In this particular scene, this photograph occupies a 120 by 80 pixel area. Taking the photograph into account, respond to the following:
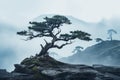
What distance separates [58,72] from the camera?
45188mm

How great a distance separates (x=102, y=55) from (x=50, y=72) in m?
106

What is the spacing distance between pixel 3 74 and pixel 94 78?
45.4ft

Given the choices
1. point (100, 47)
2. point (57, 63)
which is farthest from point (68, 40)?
point (100, 47)

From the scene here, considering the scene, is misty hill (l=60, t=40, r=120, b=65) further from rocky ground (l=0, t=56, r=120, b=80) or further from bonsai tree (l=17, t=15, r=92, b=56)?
rocky ground (l=0, t=56, r=120, b=80)

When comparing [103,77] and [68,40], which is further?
[68,40]

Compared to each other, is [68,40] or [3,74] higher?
[68,40]

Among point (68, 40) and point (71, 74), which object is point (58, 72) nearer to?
point (71, 74)

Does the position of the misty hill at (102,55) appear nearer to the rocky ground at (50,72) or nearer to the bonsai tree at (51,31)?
the bonsai tree at (51,31)

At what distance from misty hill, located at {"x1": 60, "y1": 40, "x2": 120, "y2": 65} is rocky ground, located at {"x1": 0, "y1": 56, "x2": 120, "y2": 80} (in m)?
88.7

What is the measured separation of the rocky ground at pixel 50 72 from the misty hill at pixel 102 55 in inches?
3494

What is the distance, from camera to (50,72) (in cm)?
4519

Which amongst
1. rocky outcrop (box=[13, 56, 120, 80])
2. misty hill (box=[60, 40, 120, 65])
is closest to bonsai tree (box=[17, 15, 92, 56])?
rocky outcrop (box=[13, 56, 120, 80])

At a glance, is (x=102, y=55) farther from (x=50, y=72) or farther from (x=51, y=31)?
(x=50, y=72)

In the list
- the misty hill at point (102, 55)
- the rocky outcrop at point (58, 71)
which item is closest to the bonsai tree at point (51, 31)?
the rocky outcrop at point (58, 71)
